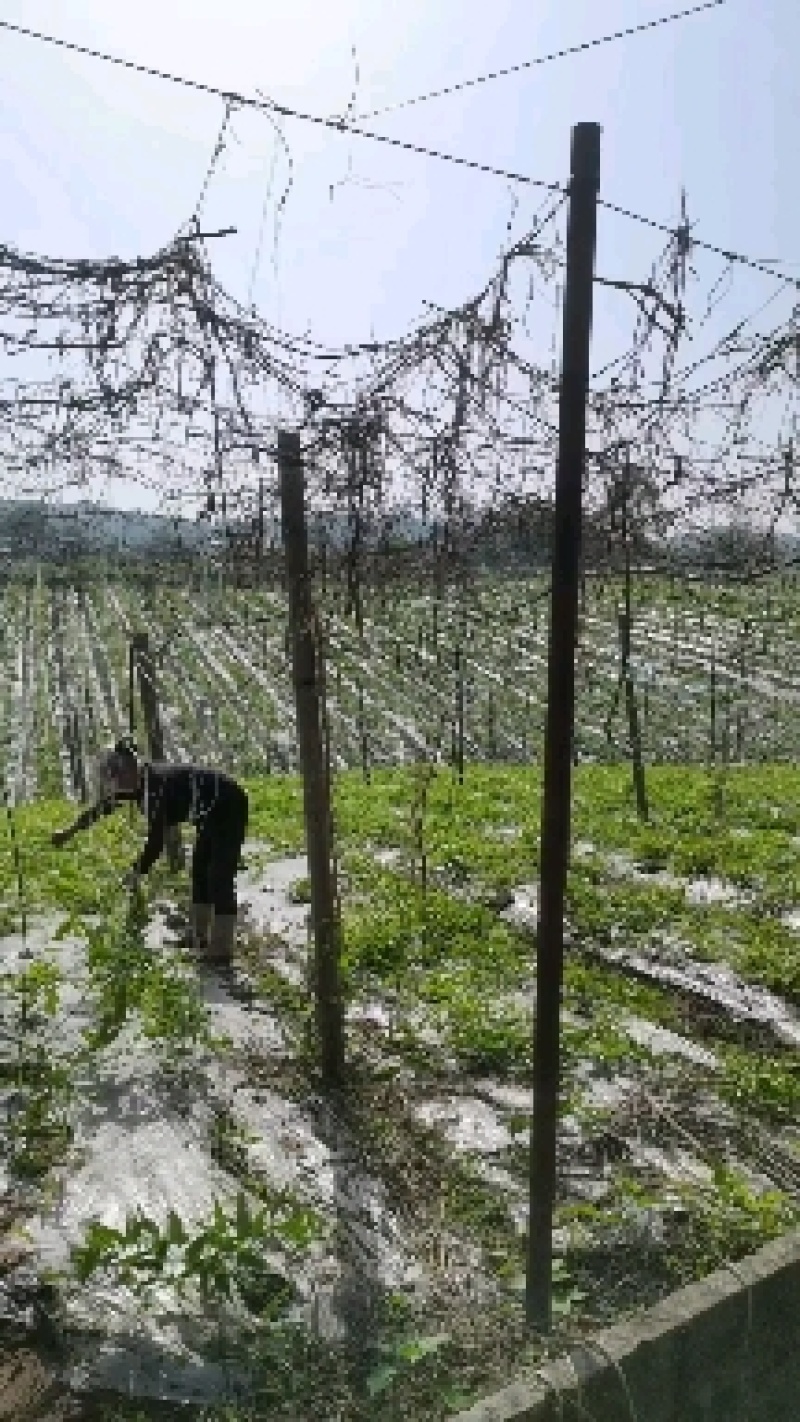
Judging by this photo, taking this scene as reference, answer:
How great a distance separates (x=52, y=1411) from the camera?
3049mm

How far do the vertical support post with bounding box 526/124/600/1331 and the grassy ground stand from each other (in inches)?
16.6

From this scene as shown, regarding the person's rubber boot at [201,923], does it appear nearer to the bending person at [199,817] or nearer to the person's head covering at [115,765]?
the bending person at [199,817]

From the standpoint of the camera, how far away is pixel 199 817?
639cm

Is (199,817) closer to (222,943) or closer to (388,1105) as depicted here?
(222,943)

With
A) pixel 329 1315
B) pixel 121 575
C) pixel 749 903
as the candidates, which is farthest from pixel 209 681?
pixel 329 1315

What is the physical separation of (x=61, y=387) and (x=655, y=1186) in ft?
12.1

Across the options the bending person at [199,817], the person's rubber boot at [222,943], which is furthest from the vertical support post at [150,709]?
the person's rubber boot at [222,943]

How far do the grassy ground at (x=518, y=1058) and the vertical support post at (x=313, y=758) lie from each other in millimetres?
341

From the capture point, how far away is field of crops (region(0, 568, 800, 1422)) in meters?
3.37

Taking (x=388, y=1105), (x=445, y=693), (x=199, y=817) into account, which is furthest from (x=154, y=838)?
(x=445, y=693)

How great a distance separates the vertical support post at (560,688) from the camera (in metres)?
2.96

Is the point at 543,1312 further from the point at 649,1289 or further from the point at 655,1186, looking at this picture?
the point at 655,1186

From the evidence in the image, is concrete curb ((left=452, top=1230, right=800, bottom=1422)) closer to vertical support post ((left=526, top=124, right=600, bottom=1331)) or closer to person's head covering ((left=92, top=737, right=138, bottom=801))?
vertical support post ((left=526, top=124, right=600, bottom=1331))

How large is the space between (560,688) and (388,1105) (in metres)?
2.50
